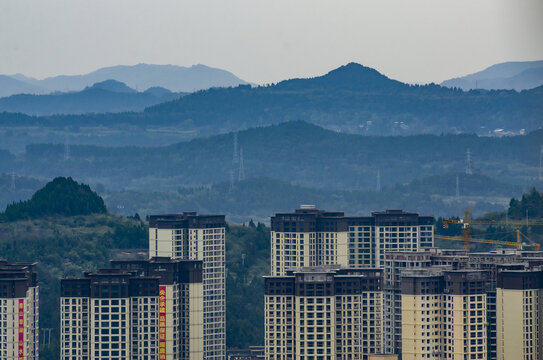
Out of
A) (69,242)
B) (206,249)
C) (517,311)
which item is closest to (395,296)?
(517,311)

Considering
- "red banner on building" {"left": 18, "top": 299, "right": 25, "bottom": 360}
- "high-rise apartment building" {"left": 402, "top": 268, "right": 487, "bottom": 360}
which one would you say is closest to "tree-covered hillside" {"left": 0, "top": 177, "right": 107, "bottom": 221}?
"red banner on building" {"left": 18, "top": 299, "right": 25, "bottom": 360}

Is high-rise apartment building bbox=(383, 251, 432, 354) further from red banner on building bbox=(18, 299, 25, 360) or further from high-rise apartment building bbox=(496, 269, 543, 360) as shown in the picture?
red banner on building bbox=(18, 299, 25, 360)

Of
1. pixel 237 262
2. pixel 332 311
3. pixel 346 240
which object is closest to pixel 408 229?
pixel 346 240

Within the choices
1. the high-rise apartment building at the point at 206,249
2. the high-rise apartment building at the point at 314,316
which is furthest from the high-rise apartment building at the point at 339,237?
the high-rise apartment building at the point at 314,316

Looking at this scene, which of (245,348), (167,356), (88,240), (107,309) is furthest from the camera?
(88,240)

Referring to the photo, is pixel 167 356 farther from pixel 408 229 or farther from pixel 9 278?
pixel 408 229

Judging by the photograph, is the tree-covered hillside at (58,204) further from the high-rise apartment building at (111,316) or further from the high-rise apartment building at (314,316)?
the high-rise apartment building at (314,316)
